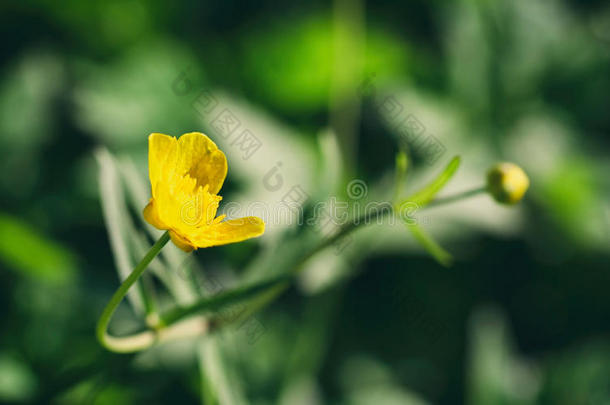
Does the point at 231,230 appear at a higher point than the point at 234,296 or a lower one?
higher

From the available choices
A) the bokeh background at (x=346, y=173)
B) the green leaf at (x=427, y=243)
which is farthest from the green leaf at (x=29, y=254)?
the green leaf at (x=427, y=243)

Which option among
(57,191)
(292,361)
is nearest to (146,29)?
(57,191)

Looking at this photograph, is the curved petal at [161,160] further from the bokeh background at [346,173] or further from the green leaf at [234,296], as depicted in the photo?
the bokeh background at [346,173]

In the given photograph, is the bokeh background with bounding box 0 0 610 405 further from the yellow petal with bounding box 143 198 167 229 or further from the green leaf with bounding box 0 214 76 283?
the yellow petal with bounding box 143 198 167 229

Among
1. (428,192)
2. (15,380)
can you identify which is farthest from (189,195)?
(15,380)

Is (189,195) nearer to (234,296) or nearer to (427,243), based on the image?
(234,296)

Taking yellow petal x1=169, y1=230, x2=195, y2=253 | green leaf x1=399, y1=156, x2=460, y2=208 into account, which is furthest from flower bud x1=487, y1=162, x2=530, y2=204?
yellow petal x1=169, y1=230, x2=195, y2=253

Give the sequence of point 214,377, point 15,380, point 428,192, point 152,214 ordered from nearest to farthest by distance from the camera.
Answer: point 152,214 < point 428,192 < point 214,377 < point 15,380
